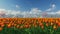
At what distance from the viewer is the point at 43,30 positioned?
4.48 m

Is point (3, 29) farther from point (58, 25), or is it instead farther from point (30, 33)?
point (58, 25)

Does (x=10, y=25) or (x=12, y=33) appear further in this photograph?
(x=10, y=25)

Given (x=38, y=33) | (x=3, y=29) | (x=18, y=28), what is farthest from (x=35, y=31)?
(x=3, y=29)

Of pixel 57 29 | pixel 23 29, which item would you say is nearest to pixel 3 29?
pixel 23 29

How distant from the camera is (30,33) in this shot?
168 inches

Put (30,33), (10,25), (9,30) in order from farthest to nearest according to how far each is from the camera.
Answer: (10,25)
(9,30)
(30,33)

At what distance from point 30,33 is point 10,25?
842 millimetres

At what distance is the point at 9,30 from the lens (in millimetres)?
4574

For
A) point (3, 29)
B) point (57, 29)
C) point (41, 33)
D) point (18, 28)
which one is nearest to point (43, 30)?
point (41, 33)

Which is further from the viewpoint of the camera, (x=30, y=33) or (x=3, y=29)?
(x=3, y=29)

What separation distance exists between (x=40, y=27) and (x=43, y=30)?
12.0 inches

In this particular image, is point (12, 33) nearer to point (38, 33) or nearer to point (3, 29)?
point (3, 29)

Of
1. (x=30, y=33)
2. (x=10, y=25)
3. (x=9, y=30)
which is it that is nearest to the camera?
(x=30, y=33)

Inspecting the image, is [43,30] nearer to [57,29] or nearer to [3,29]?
[57,29]
